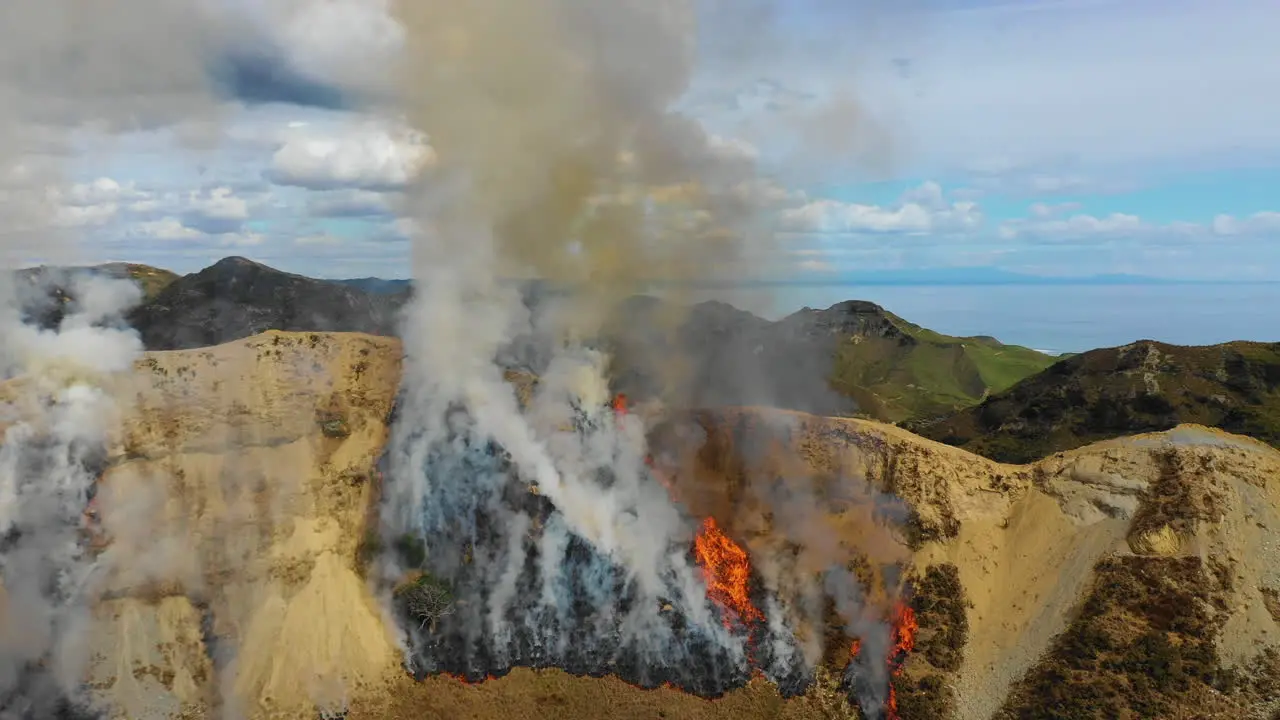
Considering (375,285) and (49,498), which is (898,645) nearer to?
(49,498)

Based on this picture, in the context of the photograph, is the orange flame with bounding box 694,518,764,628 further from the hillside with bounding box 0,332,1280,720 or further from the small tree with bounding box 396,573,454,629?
the small tree with bounding box 396,573,454,629

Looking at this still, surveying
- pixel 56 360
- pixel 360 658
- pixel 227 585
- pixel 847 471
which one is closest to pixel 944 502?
pixel 847 471

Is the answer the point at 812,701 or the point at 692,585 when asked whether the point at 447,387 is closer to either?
the point at 692,585

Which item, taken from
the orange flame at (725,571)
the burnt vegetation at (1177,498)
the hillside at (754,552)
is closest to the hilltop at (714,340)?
the hillside at (754,552)

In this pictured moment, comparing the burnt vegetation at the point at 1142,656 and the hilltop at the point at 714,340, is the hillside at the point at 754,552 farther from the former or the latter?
the hilltop at the point at 714,340

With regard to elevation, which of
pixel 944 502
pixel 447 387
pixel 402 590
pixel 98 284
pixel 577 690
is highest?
pixel 98 284

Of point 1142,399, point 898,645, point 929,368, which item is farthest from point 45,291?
point 929,368
